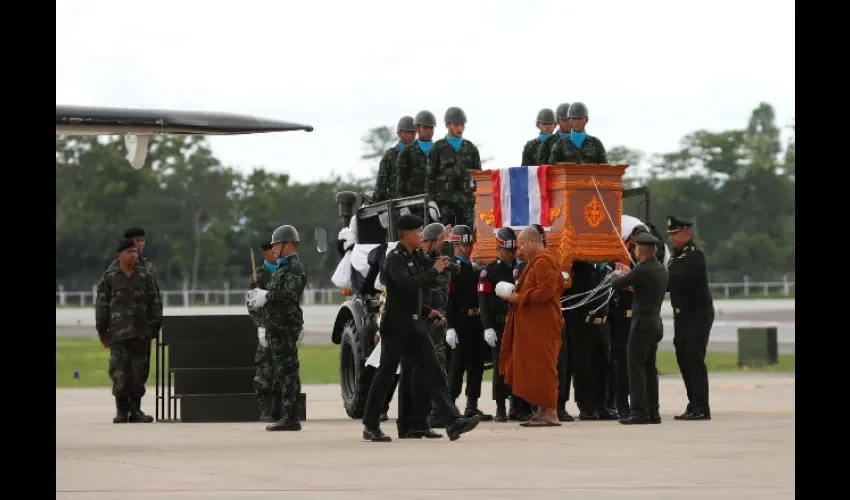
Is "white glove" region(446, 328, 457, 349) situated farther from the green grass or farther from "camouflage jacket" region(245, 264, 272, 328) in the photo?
the green grass

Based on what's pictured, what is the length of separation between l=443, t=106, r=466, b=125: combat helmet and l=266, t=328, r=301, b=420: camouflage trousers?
124 inches

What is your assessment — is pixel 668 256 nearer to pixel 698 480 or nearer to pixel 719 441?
pixel 719 441

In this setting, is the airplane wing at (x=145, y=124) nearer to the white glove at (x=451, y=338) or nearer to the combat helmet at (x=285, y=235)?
the combat helmet at (x=285, y=235)

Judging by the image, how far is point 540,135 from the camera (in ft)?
59.6

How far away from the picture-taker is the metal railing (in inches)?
2911

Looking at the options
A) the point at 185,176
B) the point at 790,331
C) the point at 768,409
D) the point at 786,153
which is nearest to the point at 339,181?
the point at 185,176

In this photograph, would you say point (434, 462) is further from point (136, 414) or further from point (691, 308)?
point (136, 414)

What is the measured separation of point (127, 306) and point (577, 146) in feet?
16.6

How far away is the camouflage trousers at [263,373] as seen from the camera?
16.7m

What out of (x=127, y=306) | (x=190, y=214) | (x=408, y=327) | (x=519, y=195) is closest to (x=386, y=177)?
(x=519, y=195)

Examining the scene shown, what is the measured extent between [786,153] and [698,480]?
92.8m

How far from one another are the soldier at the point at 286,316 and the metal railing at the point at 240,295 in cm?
5627

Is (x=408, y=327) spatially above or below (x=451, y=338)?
above

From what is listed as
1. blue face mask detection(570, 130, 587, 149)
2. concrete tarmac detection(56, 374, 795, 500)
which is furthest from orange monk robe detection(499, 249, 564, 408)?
blue face mask detection(570, 130, 587, 149)
